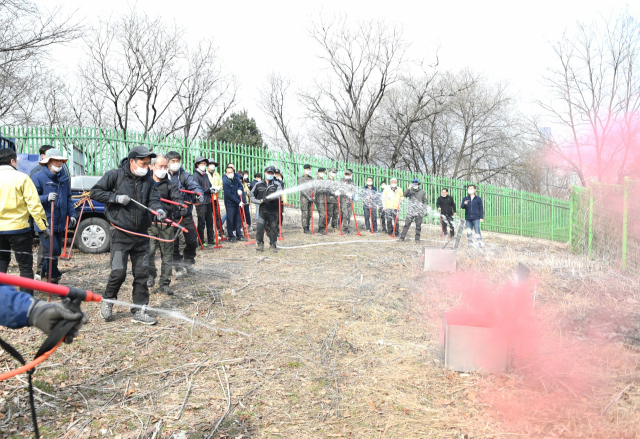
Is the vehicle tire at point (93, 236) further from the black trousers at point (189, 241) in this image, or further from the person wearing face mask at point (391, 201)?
the person wearing face mask at point (391, 201)

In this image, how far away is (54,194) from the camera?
6438 millimetres

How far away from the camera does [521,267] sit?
5188 mm

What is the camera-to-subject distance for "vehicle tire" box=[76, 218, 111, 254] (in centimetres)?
900

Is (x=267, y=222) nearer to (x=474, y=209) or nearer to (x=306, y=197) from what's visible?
(x=306, y=197)

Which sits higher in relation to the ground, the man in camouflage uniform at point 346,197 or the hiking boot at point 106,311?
the man in camouflage uniform at point 346,197

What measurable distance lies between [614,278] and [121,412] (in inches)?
322

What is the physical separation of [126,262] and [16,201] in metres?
1.44

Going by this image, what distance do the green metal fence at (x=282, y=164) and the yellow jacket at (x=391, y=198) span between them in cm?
72

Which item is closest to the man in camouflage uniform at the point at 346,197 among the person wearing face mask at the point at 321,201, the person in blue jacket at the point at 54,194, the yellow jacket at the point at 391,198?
the person wearing face mask at the point at 321,201

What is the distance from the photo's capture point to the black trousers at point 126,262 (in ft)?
16.9

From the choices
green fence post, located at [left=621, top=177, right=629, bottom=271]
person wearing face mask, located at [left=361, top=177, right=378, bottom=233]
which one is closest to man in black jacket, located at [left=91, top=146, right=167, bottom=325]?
green fence post, located at [left=621, top=177, right=629, bottom=271]

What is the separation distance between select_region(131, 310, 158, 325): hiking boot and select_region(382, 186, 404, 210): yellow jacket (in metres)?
10.4

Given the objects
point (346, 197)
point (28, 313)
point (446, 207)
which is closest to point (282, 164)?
point (346, 197)

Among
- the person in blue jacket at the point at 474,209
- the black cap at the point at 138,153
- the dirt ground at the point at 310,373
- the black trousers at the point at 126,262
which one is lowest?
the dirt ground at the point at 310,373
